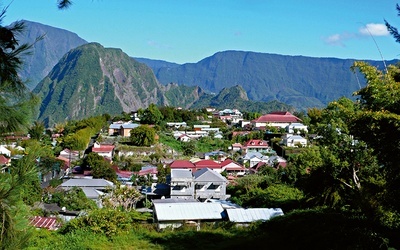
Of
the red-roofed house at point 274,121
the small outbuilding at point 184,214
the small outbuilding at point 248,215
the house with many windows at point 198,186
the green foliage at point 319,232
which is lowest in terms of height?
the red-roofed house at point 274,121

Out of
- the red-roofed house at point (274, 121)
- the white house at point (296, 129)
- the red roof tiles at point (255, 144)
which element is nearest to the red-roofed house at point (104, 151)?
the red roof tiles at point (255, 144)

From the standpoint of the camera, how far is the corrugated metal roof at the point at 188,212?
9.35 meters

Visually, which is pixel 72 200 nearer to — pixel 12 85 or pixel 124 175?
pixel 124 175

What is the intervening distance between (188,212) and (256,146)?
77.8ft

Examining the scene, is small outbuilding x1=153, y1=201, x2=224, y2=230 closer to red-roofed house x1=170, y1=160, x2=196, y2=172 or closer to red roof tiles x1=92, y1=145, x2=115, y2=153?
red-roofed house x1=170, y1=160, x2=196, y2=172

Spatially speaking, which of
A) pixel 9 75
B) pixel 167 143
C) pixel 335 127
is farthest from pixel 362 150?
pixel 167 143

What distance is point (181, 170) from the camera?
62.3 feet

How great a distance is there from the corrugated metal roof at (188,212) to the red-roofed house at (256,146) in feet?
73.7

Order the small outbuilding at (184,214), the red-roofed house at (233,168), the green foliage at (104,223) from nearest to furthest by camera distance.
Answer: the green foliage at (104,223), the small outbuilding at (184,214), the red-roofed house at (233,168)

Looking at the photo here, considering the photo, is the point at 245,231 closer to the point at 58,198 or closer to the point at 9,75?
the point at 9,75

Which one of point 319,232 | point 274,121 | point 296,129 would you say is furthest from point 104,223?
point 274,121

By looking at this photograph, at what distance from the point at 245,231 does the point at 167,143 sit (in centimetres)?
2471

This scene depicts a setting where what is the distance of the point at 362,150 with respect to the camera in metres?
9.23

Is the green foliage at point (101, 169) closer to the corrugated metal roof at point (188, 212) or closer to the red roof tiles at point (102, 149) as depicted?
the red roof tiles at point (102, 149)
